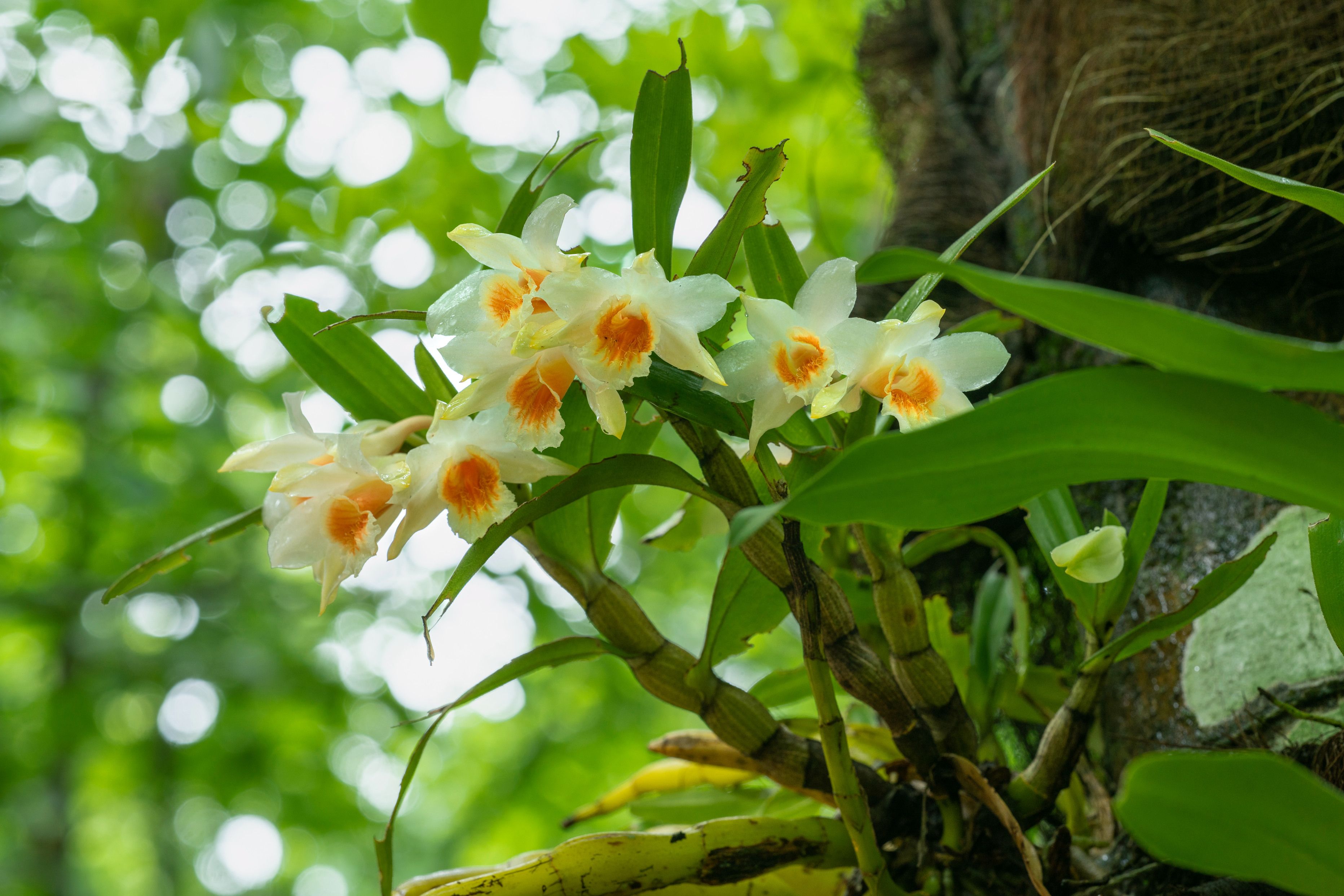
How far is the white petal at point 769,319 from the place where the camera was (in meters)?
0.47

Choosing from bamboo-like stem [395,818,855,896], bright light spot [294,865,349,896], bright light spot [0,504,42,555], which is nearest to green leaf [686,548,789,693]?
bamboo-like stem [395,818,855,896]

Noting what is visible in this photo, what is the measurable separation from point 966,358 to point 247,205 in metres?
3.42

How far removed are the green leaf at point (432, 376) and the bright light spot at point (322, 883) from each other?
6.98 meters

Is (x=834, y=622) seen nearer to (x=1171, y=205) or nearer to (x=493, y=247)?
(x=493, y=247)

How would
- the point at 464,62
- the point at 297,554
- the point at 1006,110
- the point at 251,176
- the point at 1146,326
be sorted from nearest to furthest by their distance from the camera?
1. the point at 1146,326
2. the point at 297,554
3. the point at 464,62
4. the point at 1006,110
5. the point at 251,176

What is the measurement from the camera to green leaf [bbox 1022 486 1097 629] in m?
0.60

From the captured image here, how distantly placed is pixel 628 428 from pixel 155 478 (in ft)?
7.62

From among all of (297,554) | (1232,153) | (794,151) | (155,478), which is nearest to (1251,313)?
(1232,153)

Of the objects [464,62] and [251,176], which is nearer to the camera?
[464,62]

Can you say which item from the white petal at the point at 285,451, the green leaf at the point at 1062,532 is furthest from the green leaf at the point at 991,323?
the white petal at the point at 285,451

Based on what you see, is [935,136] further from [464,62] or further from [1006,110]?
[464,62]

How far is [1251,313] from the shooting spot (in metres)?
1.08

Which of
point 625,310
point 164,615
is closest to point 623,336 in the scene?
point 625,310

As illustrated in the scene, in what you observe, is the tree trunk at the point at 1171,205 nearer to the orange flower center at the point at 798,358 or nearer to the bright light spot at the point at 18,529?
the orange flower center at the point at 798,358
